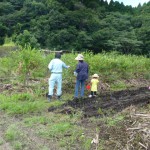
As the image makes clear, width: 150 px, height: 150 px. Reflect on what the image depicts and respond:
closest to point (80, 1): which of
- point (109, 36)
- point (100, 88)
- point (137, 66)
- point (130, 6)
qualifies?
point (109, 36)

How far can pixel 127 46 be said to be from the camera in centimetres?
4000

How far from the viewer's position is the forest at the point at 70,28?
38062 millimetres

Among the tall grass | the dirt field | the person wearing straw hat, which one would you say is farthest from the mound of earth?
the tall grass

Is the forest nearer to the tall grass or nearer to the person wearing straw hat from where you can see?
the tall grass

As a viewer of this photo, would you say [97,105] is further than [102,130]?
Yes

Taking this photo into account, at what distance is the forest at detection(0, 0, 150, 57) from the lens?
38.1 m

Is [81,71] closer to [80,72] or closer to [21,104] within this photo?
[80,72]

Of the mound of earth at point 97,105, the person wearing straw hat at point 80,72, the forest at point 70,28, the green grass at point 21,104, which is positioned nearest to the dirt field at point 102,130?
the mound of earth at point 97,105

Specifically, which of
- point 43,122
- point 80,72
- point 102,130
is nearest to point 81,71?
point 80,72

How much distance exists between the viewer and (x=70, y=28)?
127 feet

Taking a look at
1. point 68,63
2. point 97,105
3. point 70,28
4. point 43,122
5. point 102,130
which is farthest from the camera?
point 70,28

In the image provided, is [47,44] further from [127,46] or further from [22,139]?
[22,139]

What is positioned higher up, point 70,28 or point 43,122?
point 70,28

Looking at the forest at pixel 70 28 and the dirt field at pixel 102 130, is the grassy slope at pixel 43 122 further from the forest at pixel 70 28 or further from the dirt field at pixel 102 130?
the forest at pixel 70 28
